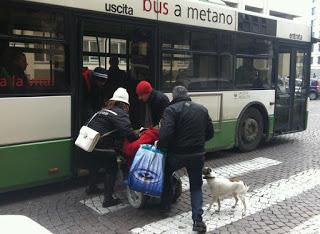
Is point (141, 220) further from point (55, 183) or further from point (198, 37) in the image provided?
point (198, 37)

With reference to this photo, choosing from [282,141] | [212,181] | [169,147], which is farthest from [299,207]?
[282,141]

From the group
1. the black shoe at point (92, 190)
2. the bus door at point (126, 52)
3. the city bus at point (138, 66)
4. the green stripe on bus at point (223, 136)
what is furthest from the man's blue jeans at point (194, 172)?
the green stripe on bus at point (223, 136)

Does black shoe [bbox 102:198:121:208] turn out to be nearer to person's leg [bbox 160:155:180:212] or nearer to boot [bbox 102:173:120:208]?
boot [bbox 102:173:120:208]

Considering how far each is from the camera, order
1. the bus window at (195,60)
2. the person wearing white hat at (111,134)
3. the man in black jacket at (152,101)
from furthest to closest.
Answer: the bus window at (195,60) → the man in black jacket at (152,101) → the person wearing white hat at (111,134)

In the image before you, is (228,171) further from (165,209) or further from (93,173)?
(93,173)

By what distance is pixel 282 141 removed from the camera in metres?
11.0

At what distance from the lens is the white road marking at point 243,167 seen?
7.70 metres

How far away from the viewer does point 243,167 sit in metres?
8.16

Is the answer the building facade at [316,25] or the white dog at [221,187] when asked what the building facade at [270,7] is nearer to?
the building facade at [316,25]

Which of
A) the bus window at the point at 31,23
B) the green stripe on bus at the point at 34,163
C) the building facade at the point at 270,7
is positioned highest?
the building facade at the point at 270,7

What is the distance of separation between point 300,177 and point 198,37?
2.97m

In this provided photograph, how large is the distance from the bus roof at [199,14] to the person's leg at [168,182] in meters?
2.50

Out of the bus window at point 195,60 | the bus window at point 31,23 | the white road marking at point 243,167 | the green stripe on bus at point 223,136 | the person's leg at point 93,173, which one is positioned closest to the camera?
the bus window at point 31,23

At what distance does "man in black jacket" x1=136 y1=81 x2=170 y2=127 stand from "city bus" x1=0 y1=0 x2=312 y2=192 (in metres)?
0.88
